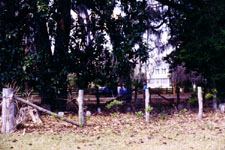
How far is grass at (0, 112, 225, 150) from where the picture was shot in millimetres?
7379

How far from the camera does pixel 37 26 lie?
1453cm

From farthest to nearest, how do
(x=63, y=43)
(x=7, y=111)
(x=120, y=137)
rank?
(x=63, y=43) → (x=7, y=111) → (x=120, y=137)

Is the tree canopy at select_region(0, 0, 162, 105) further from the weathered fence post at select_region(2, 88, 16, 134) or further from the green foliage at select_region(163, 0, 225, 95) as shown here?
the weathered fence post at select_region(2, 88, 16, 134)

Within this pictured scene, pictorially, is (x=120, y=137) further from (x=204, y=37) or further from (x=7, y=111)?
(x=204, y=37)

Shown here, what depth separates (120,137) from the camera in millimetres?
8633

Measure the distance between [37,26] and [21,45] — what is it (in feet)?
3.93

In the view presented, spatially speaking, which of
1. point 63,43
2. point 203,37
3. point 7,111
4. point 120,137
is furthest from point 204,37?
point 7,111

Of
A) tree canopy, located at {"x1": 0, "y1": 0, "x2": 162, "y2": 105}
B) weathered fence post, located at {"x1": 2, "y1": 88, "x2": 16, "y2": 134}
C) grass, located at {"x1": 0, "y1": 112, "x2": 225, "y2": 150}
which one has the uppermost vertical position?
tree canopy, located at {"x1": 0, "y1": 0, "x2": 162, "y2": 105}

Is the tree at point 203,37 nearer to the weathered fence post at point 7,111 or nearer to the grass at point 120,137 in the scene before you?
the grass at point 120,137

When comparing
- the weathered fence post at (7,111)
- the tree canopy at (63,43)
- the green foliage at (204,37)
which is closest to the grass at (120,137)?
the weathered fence post at (7,111)

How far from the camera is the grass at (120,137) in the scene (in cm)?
738

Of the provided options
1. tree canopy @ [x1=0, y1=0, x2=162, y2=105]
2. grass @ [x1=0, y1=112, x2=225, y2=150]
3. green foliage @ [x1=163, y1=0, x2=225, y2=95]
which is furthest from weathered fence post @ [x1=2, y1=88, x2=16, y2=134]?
green foliage @ [x1=163, y1=0, x2=225, y2=95]

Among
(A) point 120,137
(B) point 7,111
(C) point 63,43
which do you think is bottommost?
(A) point 120,137

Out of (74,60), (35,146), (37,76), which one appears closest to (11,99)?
(35,146)
